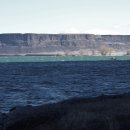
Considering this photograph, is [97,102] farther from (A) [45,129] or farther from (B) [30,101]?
(B) [30,101]

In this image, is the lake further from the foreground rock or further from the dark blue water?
the foreground rock

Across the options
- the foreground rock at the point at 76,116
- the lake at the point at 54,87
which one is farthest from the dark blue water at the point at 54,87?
the foreground rock at the point at 76,116

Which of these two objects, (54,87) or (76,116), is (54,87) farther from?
(76,116)

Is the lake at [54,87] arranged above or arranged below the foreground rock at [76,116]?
below

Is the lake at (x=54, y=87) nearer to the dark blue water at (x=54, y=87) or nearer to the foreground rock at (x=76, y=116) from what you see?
the dark blue water at (x=54, y=87)

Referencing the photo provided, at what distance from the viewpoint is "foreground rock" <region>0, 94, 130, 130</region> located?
11.2m

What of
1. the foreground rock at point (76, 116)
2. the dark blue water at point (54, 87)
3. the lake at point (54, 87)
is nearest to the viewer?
the foreground rock at point (76, 116)

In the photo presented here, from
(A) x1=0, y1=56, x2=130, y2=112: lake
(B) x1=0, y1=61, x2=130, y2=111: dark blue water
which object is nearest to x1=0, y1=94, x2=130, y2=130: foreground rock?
(A) x1=0, y1=56, x2=130, y2=112: lake

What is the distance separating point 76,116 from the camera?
1135 cm

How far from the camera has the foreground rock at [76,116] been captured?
11.2 metres

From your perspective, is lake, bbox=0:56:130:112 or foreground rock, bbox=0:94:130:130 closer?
foreground rock, bbox=0:94:130:130

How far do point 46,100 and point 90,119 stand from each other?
2679cm

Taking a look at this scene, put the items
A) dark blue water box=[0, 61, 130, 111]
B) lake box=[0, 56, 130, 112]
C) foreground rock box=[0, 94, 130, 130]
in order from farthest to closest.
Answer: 1. dark blue water box=[0, 61, 130, 111]
2. lake box=[0, 56, 130, 112]
3. foreground rock box=[0, 94, 130, 130]

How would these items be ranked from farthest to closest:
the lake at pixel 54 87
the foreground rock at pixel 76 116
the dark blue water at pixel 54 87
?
the dark blue water at pixel 54 87
the lake at pixel 54 87
the foreground rock at pixel 76 116
